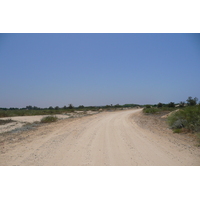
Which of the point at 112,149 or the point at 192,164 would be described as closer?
the point at 192,164

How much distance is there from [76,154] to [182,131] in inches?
297

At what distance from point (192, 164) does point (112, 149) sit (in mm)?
2835

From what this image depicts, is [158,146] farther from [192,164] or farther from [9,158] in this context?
[9,158]

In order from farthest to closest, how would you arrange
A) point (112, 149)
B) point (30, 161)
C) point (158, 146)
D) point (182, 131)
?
point (182, 131) < point (158, 146) < point (112, 149) < point (30, 161)

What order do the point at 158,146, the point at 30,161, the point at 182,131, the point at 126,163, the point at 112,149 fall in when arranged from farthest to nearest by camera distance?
the point at 182,131
the point at 158,146
the point at 112,149
the point at 30,161
the point at 126,163

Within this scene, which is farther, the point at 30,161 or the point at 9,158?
the point at 9,158

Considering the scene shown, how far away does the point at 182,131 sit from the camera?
37.1 feet

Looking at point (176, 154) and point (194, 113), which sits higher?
point (194, 113)

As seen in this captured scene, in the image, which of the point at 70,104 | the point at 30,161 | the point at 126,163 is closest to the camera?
the point at 126,163

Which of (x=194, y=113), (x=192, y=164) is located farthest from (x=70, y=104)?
(x=192, y=164)

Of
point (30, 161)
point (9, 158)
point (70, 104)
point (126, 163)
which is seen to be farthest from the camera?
point (70, 104)

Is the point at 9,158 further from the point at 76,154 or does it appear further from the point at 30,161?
the point at 76,154

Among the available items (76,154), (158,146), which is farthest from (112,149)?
(158,146)

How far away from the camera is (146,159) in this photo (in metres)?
5.89
